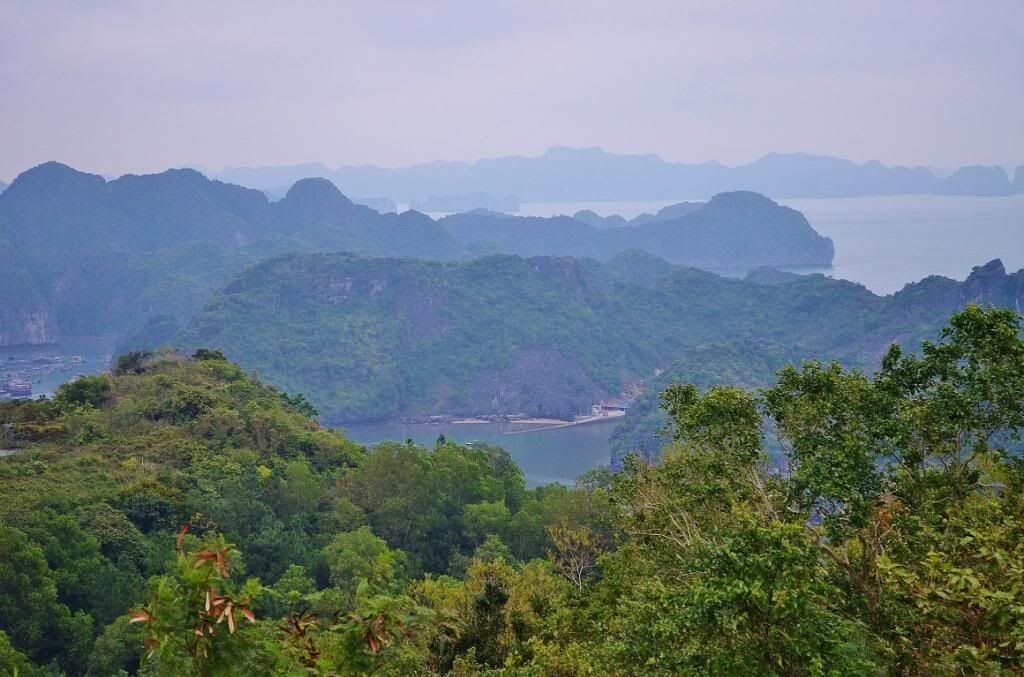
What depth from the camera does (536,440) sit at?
174 ft

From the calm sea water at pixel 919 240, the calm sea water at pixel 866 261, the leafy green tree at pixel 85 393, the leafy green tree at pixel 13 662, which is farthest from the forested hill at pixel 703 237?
the leafy green tree at pixel 13 662

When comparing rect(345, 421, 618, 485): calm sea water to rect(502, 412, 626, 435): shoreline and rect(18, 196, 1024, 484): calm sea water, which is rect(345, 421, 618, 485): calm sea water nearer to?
rect(18, 196, 1024, 484): calm sea water

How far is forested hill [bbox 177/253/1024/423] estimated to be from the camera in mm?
61125

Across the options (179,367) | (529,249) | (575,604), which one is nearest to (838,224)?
(529,249)

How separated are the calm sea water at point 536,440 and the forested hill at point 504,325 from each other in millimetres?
3088

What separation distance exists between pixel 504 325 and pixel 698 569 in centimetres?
6672

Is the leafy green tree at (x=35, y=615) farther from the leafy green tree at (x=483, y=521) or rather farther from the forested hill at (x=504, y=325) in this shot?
the forested hill at (x=504, y=325)

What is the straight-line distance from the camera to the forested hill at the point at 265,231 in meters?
104

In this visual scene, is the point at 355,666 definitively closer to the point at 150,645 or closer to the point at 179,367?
the point at 150,645

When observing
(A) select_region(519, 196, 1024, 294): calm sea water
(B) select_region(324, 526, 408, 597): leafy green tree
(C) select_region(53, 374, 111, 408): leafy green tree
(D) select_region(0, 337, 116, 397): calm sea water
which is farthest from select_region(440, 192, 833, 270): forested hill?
(B) select_region(324, 526, 408, 597): leafy green tree

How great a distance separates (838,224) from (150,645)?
16858 centimetres

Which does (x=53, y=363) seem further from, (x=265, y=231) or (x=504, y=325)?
(x=265, y=231)

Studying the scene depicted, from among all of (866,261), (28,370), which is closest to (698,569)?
(28,370)

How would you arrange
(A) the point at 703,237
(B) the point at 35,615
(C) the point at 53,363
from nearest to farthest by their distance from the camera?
(B) the point at 35,615 → (C) the point at 53,363 → (A) the point at 703,237
